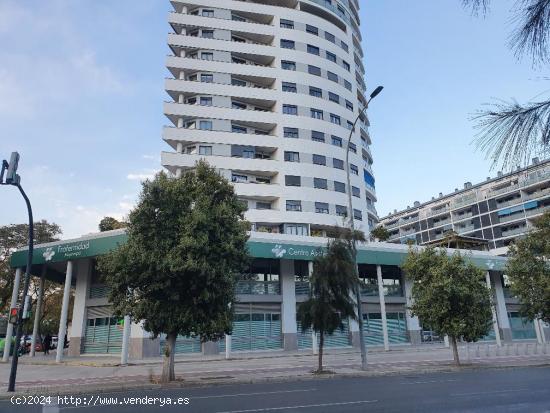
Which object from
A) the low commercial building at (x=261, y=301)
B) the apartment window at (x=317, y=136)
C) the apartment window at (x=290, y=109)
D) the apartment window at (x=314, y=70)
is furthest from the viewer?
the apartment window at (x=314, y=70)

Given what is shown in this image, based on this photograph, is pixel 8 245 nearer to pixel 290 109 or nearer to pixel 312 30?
pixel 290 109

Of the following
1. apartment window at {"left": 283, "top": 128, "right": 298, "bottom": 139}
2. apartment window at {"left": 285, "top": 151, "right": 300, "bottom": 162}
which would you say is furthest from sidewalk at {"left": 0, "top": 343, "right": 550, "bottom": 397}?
apartment window at {"left": 283, "top": 128, "right": 298, "bottom": 139}

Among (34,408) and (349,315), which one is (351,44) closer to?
(349,315)

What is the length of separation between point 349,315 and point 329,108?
2877 cm

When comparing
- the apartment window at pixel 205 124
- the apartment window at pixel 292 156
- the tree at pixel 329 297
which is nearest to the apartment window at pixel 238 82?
the apartment window at pixel 205 124

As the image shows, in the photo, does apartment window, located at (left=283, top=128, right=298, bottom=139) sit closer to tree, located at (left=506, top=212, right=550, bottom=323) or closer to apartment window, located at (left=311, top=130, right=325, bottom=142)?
apartment window, located at (left=311, top=130, right=325, bottom=142)

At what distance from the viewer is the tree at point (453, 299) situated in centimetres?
2069

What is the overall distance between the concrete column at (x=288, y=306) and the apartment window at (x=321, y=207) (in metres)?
9.84

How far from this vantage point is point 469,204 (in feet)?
256

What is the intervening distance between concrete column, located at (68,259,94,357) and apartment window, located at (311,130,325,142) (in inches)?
921

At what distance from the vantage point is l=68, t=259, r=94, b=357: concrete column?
28.0 metres

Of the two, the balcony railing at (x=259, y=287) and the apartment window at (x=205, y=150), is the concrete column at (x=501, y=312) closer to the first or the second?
the balcony railing at (x=259, y=287)

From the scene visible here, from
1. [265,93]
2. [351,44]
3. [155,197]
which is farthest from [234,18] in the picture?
[155,197]

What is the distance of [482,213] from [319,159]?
160 ft
